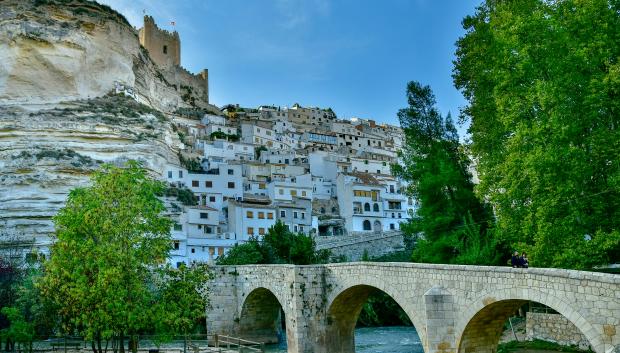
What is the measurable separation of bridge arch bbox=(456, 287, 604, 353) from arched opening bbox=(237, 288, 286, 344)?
47.3 ft

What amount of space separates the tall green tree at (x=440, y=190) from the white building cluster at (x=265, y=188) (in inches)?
898

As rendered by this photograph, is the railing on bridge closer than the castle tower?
Yes

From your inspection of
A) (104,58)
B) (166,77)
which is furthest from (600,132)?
(166,77)

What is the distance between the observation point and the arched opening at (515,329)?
15570 mm

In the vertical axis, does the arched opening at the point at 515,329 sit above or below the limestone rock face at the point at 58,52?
below

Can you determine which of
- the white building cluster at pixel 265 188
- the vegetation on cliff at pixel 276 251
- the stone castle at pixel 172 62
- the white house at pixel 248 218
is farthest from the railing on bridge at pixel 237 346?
the stone castle at pixel 172 62

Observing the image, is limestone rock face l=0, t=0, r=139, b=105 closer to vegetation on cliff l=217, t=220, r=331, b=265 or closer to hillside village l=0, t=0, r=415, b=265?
hillside village l=0, t=0, r=415, b=265

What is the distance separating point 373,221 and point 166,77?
51561 millimetres

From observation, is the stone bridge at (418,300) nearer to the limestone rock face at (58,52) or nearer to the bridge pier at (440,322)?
the bridge pier at (440,322)

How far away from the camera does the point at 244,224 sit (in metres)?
54.3

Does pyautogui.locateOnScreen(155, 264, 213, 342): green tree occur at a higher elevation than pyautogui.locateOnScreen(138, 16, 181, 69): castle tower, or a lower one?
lower

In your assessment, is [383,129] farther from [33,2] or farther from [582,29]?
[582,29]

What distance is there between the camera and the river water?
2753cm

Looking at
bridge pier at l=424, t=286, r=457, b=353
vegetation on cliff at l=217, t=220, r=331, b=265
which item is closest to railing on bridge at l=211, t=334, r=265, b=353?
bridge pier at l=424, t=286, r=457, b=353
